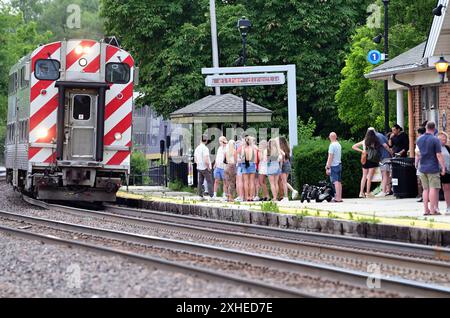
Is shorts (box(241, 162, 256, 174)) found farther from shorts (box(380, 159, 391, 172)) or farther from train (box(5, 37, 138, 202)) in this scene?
shorts (box(380, 159, 391, 172))

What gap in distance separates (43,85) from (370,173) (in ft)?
25.3

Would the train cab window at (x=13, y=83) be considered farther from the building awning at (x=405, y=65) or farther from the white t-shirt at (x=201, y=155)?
the building awning at (x=405, y=65)

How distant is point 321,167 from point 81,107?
6587mm

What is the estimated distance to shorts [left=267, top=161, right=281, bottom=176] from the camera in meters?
25.7

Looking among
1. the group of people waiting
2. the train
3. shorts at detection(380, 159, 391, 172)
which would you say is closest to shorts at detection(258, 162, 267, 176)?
the group of people waiting

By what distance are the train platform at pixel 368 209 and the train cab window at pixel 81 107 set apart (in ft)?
9.99

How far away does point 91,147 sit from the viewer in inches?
979

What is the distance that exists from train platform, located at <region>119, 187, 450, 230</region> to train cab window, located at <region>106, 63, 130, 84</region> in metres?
3.11

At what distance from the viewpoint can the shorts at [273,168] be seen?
84.4ft

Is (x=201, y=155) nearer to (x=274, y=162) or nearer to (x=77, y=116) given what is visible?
(x=274, y=162)

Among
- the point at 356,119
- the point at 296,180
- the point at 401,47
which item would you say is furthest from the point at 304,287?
the point at 356,119

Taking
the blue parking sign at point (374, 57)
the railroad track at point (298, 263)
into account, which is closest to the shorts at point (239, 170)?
the blue parking sign at point (374, 57)

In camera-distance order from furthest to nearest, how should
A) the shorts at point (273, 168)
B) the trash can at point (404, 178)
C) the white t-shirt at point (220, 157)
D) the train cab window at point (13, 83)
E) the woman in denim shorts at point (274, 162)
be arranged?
1. the train cab window at point (13, 83)
2. the white t-shirt at point (220, 157)
3. the shorts at point (273, 168)
4. the woman in denim shorts at point (274, 162)
5. the trash can at point (404, 178)
